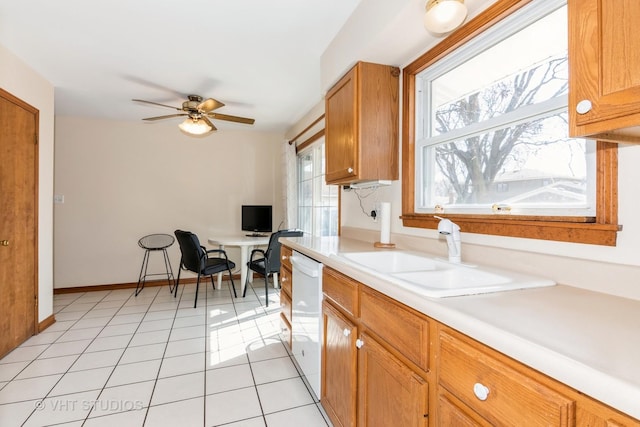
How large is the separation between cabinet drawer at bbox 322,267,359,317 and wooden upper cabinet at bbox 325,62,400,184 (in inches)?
28.6

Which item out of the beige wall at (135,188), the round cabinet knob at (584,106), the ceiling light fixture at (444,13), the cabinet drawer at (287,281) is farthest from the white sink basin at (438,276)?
the beige wall at (135,188)

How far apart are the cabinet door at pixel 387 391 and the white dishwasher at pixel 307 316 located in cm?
47

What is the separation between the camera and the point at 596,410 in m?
0.51

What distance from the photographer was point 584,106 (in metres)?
0.75

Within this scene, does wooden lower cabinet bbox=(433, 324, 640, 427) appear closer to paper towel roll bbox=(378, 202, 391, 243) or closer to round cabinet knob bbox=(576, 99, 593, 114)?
round cabinet knob bbox=(576, 99, 593, 114)

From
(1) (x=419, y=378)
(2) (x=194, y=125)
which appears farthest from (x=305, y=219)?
(1) (x=419, y=378)

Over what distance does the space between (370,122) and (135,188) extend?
3.78 meters

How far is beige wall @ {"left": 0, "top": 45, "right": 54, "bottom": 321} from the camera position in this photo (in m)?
2.61

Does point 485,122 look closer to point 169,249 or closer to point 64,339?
point 64,339

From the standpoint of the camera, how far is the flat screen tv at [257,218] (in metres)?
4.59

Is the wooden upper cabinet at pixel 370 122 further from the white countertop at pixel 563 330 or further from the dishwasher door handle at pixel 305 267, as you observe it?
the white countertop at pixel 563 330

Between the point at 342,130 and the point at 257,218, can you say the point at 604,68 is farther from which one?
the point at 257,218

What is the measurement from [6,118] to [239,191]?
2.74m

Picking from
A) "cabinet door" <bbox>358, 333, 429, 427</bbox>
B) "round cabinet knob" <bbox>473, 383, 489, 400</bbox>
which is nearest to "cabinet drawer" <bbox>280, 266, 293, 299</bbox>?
"cabinet door" <bbox>358, 333, 429, 427</bbox>
